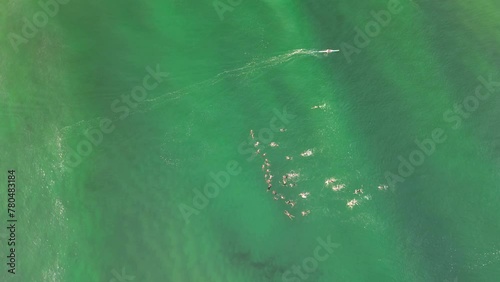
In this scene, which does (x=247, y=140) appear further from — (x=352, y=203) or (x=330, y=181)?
(x=352, y=203)

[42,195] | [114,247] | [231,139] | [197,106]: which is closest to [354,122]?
[231,139]

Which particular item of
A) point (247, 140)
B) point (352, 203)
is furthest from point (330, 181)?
point (247, 140)

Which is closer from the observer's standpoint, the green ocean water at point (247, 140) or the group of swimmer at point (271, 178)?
the green ocean water at point (247, 140)

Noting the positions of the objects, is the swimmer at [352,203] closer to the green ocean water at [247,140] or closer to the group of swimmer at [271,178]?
the green ocean water at [247,140]

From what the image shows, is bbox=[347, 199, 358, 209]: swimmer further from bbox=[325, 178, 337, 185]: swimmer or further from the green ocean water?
bbox=[325, 178, 337, 185]: swimmer

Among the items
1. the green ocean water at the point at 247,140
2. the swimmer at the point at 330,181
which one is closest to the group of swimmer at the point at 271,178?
the green ocean water at the point at 247,140

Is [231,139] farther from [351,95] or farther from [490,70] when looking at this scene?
[490,70]

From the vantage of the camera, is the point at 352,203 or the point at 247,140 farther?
the point at 247,140

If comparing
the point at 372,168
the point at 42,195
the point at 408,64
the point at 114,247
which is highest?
the point at 408,64

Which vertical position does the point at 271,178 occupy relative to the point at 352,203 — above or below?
above
